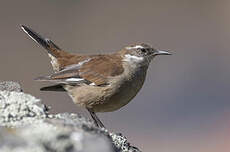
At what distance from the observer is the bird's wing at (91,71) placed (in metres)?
8.05

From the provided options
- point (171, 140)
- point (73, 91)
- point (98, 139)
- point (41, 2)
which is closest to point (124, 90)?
point (73, 91)

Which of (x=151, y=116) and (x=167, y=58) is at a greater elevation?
(x=167, y=58)

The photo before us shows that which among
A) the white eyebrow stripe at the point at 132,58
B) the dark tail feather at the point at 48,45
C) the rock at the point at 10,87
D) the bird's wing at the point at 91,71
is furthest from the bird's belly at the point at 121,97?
the rock at the point at 10,87

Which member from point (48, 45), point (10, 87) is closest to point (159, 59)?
point (48, 45)

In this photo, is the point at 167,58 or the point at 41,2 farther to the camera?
the point at 41,2

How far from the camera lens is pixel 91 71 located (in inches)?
324

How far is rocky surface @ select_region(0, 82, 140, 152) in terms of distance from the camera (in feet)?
11.8

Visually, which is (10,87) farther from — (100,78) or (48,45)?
(48,45)

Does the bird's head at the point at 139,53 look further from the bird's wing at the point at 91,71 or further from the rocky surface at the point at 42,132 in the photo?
the rocky surface at the point at 42,132

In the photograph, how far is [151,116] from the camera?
624 inches

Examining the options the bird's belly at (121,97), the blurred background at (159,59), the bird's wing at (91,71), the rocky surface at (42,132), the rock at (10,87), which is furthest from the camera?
the blurred background at (159,59)

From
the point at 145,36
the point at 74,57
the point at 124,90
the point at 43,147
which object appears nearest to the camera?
the point at 43,147

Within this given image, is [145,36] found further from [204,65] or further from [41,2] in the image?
[41,2]

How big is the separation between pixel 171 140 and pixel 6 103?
9585 mm
